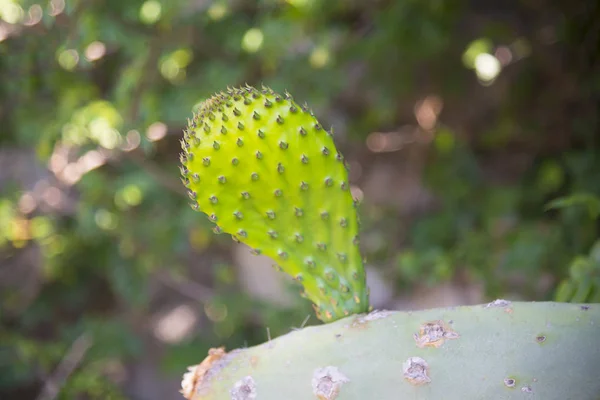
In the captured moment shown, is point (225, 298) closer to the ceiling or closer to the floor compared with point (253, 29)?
closer to the floor

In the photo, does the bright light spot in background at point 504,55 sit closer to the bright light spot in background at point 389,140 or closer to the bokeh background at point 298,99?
the bokeh background at point 298,99

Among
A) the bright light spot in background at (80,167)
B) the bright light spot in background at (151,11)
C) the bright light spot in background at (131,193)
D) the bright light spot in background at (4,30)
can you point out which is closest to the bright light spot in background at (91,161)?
the bright light spot in background at (80,167)

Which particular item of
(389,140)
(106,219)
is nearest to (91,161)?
(106,219)

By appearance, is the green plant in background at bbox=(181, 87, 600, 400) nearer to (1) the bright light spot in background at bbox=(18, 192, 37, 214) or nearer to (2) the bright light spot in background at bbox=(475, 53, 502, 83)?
(2) the bright light spot in background at bbox=(475, 53, 502, 83)

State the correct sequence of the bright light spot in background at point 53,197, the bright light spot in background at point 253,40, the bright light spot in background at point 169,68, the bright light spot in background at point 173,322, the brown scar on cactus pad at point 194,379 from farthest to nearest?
the bright light spot in background at point 173,322
the bright light spot in background at point 53,197
the bright light spot in background at point 169,68
the bright light spot in background at point 253,40
the brown scar on cactus pad at point 194,379

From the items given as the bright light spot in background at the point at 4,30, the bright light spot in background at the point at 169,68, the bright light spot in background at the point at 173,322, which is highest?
the bright light spot in background at the point at 4,30

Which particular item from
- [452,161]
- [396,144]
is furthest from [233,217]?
[396,144]

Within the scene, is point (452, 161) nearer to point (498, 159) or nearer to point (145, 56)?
point (498, 159)
